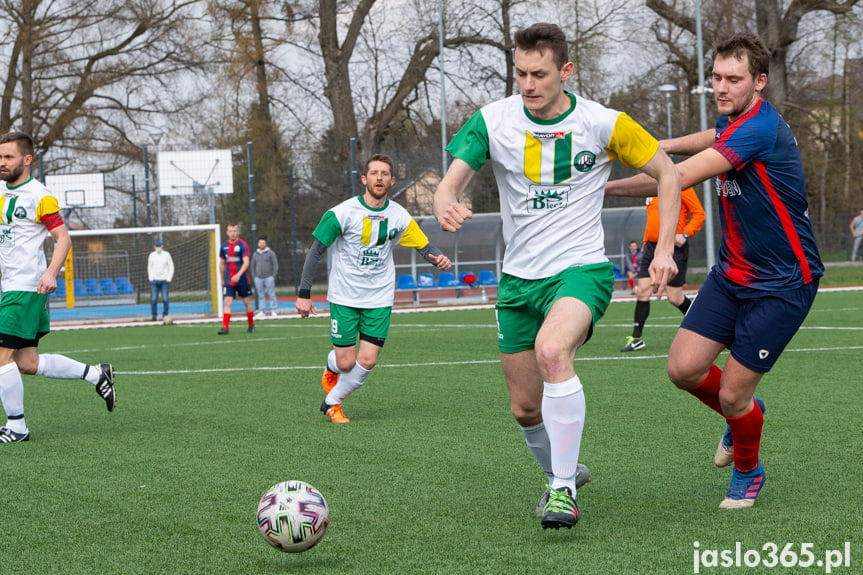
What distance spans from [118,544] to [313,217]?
23.7 m

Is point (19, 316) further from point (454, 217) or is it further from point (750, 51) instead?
point (750, 51)

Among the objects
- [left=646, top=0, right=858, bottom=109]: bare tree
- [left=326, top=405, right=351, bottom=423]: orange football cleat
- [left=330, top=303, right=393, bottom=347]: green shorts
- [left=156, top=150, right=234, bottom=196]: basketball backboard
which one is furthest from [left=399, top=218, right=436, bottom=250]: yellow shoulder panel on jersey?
[left=646, top=0, right=858, bottom=109]: bare tree

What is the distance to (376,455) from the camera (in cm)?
599

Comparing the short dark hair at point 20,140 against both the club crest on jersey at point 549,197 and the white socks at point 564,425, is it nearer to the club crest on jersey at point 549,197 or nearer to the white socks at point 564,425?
the club crest on jersey at point 549,197

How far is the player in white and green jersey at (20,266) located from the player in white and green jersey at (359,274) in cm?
186

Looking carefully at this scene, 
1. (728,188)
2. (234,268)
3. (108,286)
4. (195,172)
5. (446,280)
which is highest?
(195,172)

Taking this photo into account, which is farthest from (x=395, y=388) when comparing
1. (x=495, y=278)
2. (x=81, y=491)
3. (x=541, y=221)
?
(x=495, y=278)

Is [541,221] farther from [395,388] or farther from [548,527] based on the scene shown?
[395,388]

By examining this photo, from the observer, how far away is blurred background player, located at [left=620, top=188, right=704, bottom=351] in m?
10.8

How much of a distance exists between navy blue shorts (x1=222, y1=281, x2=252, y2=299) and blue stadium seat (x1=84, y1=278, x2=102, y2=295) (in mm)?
7777

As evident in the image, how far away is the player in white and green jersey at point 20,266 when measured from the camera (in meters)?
6.93

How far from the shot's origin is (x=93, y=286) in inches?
1014

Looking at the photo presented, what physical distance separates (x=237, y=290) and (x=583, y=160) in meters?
15.4

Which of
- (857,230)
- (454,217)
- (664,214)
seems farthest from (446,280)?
(454,217)
